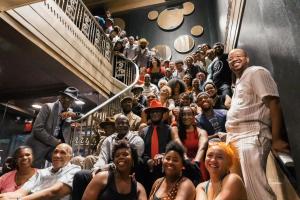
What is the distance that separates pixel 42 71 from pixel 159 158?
16.1ft

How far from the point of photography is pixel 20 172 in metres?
3.12

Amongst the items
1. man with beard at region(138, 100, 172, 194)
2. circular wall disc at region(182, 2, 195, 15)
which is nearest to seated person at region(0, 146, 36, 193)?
man with beard at region(138, 100, 172, 194)

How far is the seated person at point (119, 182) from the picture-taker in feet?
7.88

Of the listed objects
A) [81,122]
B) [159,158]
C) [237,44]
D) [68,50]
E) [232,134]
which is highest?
[68,50]

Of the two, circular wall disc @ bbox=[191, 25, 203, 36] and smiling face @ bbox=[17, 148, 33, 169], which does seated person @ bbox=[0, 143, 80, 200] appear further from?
circular wall disc @ bbox=[191, 25, 203, 36]

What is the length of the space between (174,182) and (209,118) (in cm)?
155

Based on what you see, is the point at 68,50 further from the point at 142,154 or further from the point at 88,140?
the point at 142,154

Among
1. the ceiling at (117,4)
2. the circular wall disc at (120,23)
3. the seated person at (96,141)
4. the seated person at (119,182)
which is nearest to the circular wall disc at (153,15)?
the ceiling at (117,4)

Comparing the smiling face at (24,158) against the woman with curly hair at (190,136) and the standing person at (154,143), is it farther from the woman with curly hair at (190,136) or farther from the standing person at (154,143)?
the woman with curly hair at (190,136)

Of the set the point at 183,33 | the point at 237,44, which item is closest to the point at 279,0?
the point at 237,44

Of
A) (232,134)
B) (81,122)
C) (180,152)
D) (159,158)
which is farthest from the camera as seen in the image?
(81,122)

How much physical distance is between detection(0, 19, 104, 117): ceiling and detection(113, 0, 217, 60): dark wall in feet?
16.5

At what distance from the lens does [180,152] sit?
97.0 inches

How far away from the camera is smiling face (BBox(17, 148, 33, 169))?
122 inches
